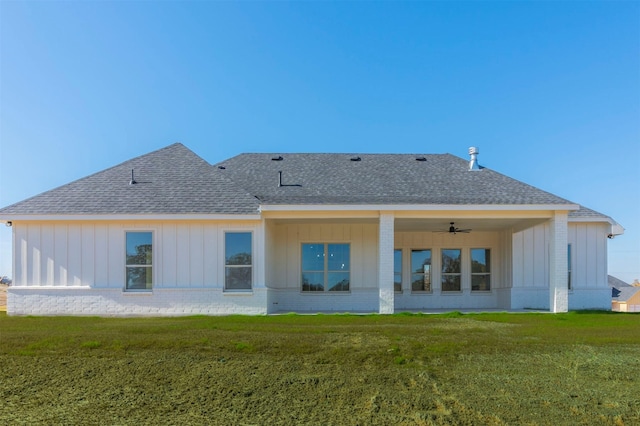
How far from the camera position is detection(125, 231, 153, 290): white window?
14.3 meters

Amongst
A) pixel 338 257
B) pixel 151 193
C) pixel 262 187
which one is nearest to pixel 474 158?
pixel 338 257

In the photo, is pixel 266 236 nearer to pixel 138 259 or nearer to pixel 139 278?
pixel 138 259

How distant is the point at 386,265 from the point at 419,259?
15.9ft

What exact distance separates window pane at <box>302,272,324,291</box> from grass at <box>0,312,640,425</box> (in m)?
6.82

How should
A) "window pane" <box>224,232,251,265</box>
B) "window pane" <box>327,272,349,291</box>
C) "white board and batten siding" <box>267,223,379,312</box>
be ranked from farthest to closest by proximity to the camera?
"window pane" <box>327,272,349,291</box>
"white board and batten siding" <box>267,223,379,312</box>
"window pane" <box>224,232,251,265</box>

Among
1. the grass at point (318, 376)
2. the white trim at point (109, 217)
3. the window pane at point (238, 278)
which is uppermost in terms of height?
the white trim at point (109, 217)

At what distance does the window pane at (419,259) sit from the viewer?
60.7 ft

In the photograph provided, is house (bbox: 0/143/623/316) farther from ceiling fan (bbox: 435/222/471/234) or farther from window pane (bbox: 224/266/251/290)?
ceiling fan (bbox: 435/222/471/234)

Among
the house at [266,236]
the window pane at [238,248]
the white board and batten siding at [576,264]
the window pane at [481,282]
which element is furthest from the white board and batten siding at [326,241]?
the white board and batten siding at [576,264]

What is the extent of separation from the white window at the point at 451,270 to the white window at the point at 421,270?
0.57 meters

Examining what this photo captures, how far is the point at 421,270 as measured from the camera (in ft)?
60.7

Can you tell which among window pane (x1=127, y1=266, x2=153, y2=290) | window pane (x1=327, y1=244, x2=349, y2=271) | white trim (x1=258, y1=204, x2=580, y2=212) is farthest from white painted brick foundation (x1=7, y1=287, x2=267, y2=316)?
window pane (x1=327, y1=244, x2=349, y2=271)

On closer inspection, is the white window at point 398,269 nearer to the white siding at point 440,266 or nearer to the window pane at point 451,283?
the white siding at point 440,266

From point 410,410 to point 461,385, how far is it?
1.16 metres
